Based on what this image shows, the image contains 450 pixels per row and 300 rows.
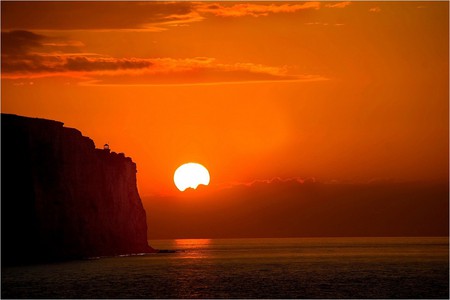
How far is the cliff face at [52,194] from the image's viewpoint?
3839 inches

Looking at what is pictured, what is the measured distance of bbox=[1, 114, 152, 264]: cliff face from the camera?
320 feet

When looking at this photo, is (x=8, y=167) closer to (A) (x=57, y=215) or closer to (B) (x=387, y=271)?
(A) (x=57, y=215)

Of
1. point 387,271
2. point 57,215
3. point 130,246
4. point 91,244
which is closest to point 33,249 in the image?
point 57,215

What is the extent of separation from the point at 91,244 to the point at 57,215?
386 inches

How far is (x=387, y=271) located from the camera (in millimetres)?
97188

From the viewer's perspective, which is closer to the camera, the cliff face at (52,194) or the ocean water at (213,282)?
the ocean water at (213,282)

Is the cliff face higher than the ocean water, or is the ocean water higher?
the cliff face

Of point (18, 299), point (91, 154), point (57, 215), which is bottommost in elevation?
→ point (18, 299)

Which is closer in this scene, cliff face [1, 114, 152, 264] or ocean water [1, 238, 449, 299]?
ocean water [1, 238, 449, 299]

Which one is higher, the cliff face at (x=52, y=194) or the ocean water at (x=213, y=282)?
the cliff face at (x=52, y=194)

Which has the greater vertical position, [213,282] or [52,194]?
[52,194]

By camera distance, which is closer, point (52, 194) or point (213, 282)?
point (213, 282)

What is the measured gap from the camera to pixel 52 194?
10206cm

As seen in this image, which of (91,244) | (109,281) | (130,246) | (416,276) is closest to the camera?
(109,281)
